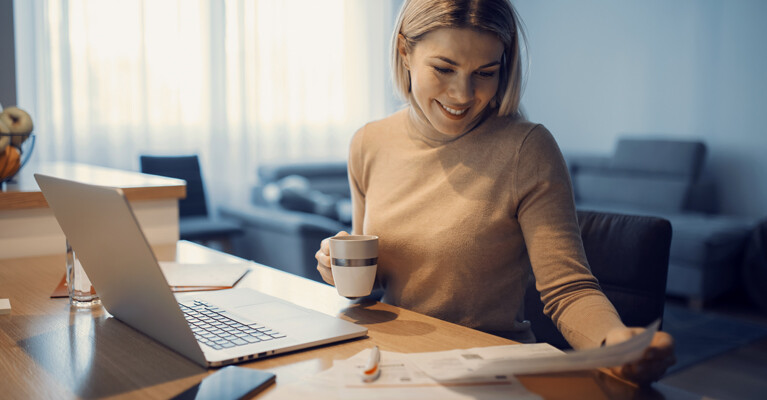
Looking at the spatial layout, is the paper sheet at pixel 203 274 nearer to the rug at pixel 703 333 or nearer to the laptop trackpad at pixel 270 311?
the laptop trackpad at pixel 270 311

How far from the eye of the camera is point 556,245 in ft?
3.48

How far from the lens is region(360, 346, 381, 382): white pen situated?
768 millimetres

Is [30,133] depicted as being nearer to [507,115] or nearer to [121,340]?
[121,340]

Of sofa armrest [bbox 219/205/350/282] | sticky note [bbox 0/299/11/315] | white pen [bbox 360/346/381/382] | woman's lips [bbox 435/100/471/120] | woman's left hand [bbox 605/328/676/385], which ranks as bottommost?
sofa armrest [bbox 219/205/350/282]

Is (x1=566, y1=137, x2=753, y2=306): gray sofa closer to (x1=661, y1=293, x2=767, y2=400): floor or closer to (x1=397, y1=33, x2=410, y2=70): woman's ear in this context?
(x1=661, y1=293, x2=767, y2=400): floor

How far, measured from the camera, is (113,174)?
6.40 ft

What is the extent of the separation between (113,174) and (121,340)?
3.68 ft

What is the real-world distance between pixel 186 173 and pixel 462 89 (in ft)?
11.2

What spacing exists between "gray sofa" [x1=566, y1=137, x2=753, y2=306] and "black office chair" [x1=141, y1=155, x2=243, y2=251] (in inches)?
81.7

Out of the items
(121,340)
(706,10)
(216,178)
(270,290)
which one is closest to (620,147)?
(706,10)

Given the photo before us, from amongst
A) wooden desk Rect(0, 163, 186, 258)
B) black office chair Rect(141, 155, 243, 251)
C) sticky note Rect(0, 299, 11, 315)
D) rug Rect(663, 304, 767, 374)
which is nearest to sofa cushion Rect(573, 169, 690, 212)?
rug Rect(663, 304, 767, 374)

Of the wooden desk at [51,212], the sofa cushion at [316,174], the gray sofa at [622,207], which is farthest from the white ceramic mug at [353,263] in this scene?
the sofa cushion at [316,174]

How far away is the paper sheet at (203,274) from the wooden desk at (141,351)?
5cm

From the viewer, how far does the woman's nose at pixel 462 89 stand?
3.79 feet
